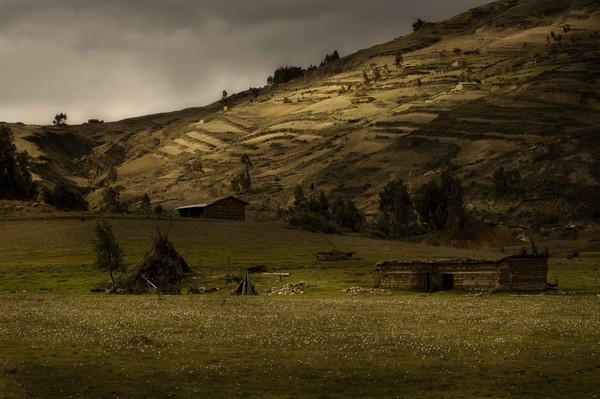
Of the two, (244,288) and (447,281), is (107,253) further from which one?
(447,281)

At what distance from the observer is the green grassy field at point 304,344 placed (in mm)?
28281

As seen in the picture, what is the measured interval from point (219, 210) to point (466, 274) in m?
77.8

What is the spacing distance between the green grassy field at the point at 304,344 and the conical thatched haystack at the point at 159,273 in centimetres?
410

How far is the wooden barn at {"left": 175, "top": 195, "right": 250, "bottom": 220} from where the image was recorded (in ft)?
464

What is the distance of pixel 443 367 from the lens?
31203 mm

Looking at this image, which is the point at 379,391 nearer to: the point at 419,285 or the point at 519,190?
the point at 419,285

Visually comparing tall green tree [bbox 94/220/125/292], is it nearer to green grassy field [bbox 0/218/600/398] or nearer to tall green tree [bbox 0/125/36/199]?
green grassy field [bbox 0/218/600/398]

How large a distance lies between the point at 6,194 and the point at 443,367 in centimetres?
14087

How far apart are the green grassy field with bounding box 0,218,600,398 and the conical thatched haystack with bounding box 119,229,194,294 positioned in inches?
161

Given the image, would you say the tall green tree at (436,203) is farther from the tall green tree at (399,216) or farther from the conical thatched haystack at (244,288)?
the conical thatched haystack at (244,288)

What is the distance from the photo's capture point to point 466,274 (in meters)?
69.2

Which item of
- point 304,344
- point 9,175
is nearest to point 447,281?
point 304,344

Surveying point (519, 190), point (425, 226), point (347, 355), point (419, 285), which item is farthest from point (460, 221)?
point (347, 355)

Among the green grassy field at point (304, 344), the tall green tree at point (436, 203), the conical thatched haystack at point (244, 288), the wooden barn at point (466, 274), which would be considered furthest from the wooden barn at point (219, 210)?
the conical thatched haystack at point (244, 288)
